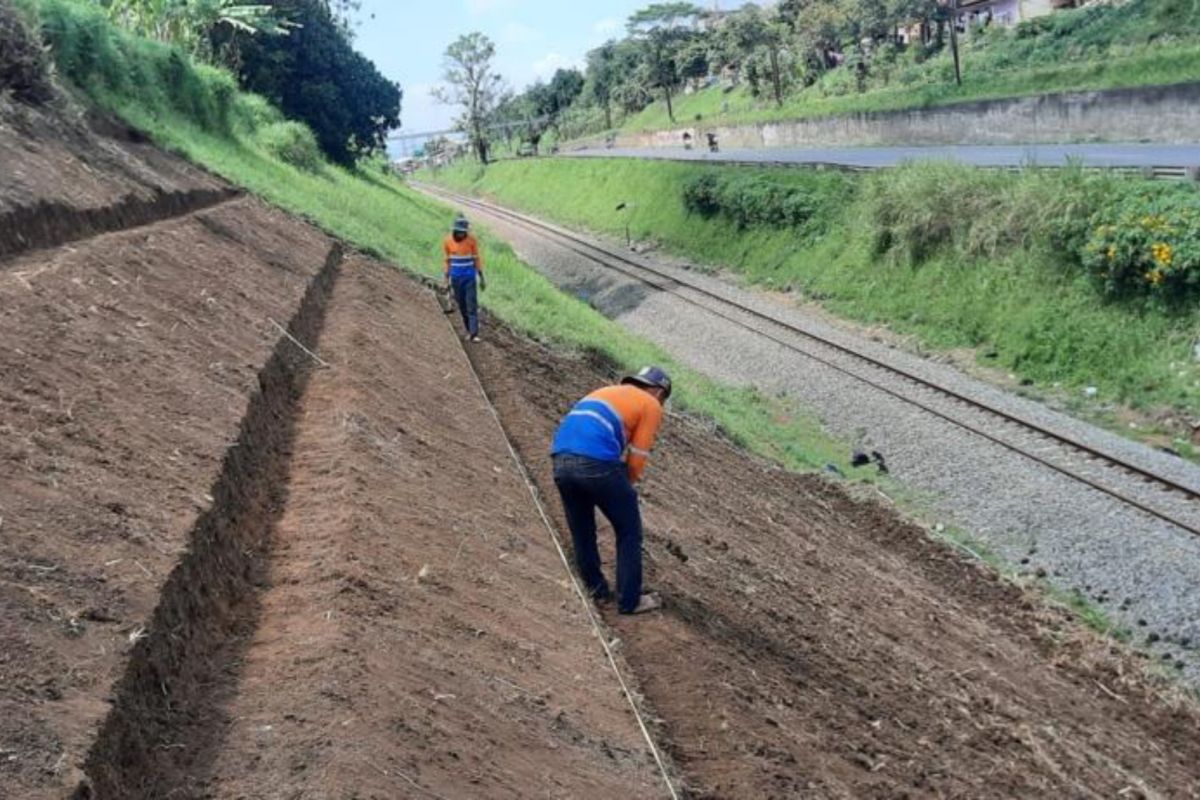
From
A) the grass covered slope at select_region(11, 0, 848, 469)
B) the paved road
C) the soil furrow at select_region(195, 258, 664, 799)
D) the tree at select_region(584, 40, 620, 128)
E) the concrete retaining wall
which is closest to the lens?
the soil furrow at select_region(195, 258, 664, 799)

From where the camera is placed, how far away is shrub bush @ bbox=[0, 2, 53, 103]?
50.6ft

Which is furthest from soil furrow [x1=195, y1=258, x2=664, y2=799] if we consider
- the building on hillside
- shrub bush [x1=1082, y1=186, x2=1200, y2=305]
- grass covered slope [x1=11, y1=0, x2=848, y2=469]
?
the building on hillside

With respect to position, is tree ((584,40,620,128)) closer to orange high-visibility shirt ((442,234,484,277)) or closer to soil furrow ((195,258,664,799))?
orange high-visibility shirt ((442,234,484,277))

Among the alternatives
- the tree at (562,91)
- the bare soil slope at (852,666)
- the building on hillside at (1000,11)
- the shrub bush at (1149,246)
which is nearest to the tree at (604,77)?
the tree at (562,91)

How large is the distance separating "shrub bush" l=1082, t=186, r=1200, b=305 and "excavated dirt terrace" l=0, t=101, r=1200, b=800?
377 inches

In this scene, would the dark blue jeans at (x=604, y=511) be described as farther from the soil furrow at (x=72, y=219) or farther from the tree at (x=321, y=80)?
the tree at (x=321, y=80)

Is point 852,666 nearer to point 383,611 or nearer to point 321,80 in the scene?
point 383,611

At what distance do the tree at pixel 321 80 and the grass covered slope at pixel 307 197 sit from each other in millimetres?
10795

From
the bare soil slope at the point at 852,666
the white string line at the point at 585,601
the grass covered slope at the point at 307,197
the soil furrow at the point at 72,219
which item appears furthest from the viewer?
the grass covered slope at the point at 307,197

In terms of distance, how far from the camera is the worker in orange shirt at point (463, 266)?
16000 millimetres

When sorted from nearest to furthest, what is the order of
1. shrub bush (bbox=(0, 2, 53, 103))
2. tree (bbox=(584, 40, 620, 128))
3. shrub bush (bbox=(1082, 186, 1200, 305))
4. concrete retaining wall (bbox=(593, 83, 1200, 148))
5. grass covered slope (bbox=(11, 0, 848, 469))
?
1. shrub bush (bbox=(0, 2, 53, 103))
2. grass covered slope (bbox=(11, 0, 848, 469))
3. shrub bush (bbox=(1082, 186, 1200, 305))
4. concrete retaining wall (bbox=(593, 83, 1200, 148))
5. tree (bbox=(584, 40, 620, 128))

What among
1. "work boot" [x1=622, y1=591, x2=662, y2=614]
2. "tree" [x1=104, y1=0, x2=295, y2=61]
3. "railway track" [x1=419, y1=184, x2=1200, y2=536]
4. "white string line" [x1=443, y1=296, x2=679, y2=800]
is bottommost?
"railway track" [x1=419, y1=184, x2=1200, y2=536]

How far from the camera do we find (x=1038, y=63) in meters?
47.9

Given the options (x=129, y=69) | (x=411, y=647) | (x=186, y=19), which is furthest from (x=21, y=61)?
(x=186, y=19)
